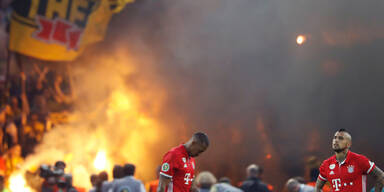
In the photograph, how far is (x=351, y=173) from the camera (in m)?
3.55

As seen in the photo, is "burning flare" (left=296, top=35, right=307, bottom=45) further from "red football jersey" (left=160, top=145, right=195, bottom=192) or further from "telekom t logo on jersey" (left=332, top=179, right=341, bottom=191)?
"red football jersey" (left=160, top=145, right=195, bottom=192)

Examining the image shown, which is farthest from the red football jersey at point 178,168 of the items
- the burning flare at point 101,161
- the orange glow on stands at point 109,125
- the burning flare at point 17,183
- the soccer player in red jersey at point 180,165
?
the burning flare at point 101,161

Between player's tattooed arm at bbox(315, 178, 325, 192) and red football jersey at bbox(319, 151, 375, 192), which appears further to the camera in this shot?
player's tattooed arm at bbox(315, 178, 325, 192)

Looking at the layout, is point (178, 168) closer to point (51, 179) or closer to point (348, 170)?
point (348, 170)

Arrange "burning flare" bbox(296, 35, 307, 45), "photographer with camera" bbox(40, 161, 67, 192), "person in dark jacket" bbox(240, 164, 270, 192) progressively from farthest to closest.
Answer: "burning flare" bbox(296, 35, 307, 45) < "person in dark jacket" bbox(240, 164, 270, 192) < "photographer with camera" bbox(40, 161, 67, 192)

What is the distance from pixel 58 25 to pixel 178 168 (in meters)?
10.00

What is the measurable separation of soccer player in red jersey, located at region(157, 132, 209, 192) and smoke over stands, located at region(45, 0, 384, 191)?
5.87 m

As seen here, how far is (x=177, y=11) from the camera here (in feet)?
40.7

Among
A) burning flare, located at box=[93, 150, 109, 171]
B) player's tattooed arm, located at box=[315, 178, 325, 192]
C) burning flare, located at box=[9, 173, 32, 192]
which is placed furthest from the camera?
burning flare, located at box=[93, 150, 109, 171]

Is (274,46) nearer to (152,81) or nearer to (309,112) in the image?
(309,112)

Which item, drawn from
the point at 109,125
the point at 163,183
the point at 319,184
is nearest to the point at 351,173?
the point at 319,184

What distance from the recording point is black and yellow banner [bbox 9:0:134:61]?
1211cm

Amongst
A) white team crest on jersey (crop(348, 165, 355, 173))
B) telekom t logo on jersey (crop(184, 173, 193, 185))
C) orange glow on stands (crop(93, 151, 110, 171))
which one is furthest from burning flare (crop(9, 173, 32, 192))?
white team crest on jersey (crop(348, 165, 355, 173))

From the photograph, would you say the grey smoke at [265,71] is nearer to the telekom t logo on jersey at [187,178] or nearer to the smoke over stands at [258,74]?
the smoke over stands at [258,74]
